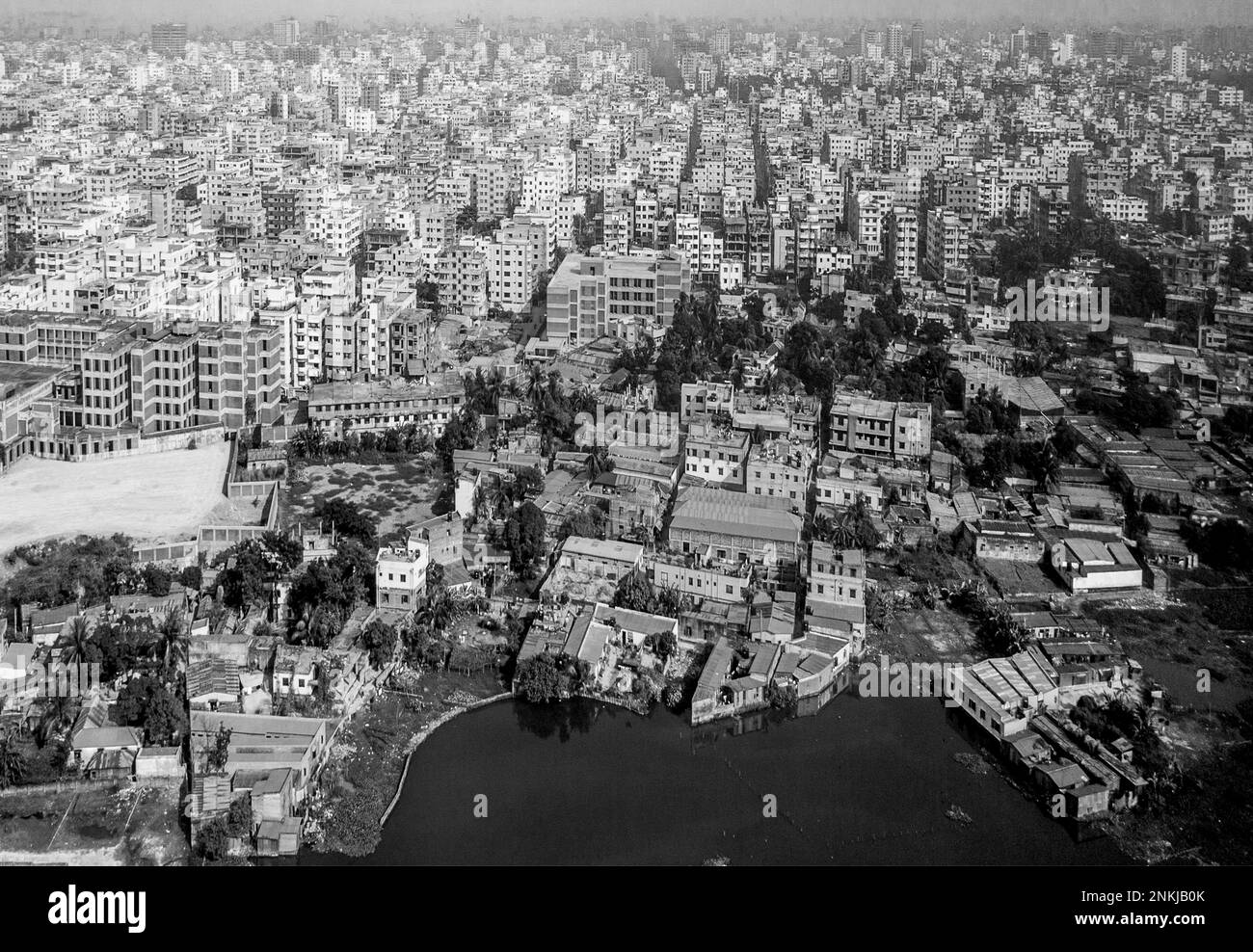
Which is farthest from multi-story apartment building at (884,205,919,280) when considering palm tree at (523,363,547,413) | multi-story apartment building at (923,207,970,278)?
palm tree at (523,363,547,413)

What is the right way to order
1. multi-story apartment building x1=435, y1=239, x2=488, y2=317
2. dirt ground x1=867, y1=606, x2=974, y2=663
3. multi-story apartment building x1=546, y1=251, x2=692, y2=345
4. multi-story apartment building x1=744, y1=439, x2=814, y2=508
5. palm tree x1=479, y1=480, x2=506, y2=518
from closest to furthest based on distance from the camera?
dirt ground x1=867, y1=606, x2=974, y2=663
palm tree x1=479, y1=480, x2=506, y2=518
multi-story apartment building x1=744, y1=439, x2=814, y2=508
multi-story apartment building x1=546, y1=251, x2=692, y2=345
multi-story apartment building x1=435, y1=239, x2=488, y2=317

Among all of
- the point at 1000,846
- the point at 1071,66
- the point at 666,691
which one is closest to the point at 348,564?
the point at 666,691

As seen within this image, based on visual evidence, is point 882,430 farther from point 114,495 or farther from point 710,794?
point 114,495

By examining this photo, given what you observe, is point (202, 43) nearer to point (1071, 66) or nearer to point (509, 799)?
point (1071, 66)

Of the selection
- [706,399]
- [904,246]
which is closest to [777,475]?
[706,399]

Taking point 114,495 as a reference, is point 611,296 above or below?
above

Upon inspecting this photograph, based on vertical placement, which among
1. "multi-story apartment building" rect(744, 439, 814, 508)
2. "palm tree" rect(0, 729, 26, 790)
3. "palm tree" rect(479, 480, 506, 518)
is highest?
"multi-story apartment building" rect(744, 439, 814, 508)

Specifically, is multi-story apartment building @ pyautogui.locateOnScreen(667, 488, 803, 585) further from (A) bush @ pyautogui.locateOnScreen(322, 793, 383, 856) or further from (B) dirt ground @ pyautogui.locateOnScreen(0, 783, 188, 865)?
(B) dirt ground @ pyautogui.locateOnScreen(0, 783, 188, 865)

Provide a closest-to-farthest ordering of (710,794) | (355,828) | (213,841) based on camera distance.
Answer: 1. (213,841)
2. (355,828)
3. (710,794)
